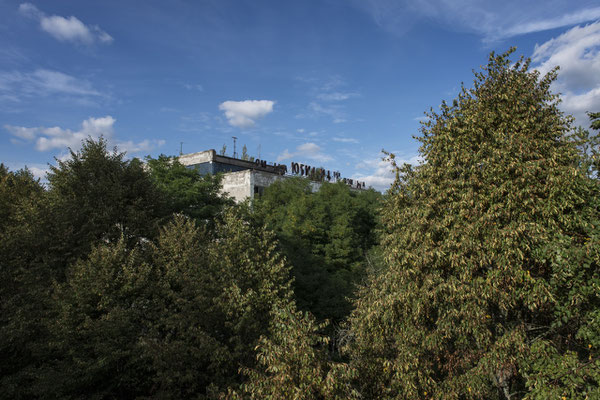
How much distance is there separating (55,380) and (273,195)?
26.0 metres

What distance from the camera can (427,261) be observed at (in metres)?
12.0

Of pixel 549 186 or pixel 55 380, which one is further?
pixel 55 380

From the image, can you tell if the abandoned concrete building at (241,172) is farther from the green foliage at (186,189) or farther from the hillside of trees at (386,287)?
the hillside of trees at (386,287)

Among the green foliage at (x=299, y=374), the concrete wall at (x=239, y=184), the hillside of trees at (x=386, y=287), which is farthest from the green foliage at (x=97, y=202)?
the concrete wall at (x=239, y=184)

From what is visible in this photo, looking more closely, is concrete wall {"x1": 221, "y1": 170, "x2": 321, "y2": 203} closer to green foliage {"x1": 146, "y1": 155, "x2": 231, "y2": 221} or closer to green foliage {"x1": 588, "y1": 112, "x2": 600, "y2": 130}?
green foliage {"x1": 146, "y1": 155, "x2": 231, "y2": 221}

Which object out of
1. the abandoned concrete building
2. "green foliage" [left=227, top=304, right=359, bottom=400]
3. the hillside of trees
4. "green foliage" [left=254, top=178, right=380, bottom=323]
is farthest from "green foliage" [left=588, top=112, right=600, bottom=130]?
the abandoned concrete building

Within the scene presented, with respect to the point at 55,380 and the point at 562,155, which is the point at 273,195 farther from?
the point at 562,155

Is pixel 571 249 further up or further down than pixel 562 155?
further down

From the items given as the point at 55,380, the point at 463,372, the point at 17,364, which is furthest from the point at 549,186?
the point at 17,364

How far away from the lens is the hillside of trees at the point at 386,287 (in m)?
10.7

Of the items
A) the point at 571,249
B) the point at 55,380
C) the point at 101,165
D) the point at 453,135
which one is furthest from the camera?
the point at 101,165

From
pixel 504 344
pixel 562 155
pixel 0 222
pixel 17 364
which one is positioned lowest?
pixel 17 364

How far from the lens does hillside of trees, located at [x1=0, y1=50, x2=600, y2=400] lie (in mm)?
10680

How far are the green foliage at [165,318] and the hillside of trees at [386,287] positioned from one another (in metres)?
0.09
